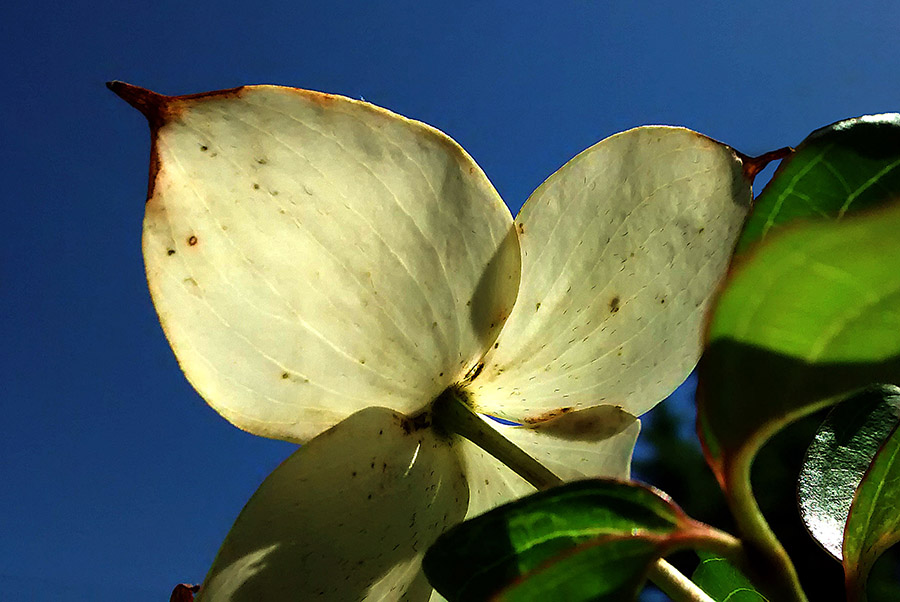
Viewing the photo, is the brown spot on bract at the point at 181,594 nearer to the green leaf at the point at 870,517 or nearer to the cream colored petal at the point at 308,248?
the cream colored petal at the point at 308,248

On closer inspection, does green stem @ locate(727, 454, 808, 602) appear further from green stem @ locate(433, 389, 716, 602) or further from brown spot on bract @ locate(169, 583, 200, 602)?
brown spot on bract @ locate(169, 583, 200, 602)

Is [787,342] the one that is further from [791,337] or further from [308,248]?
[308,248]

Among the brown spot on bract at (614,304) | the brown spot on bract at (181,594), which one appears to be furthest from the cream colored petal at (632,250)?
the brown spot on bract at (181,594)

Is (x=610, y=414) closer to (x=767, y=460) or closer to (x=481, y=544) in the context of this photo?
(x=481, y=544)

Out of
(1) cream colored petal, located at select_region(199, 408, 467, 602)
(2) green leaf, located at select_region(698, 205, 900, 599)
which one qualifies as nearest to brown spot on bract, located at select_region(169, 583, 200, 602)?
(1) cream colored petal, located at select_region(199, 408, 467, 602)

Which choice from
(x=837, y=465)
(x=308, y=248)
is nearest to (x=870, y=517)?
(x=837, y=465)

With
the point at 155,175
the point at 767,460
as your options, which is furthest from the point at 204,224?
the point at 767,460

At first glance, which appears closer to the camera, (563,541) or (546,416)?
(563,541)
